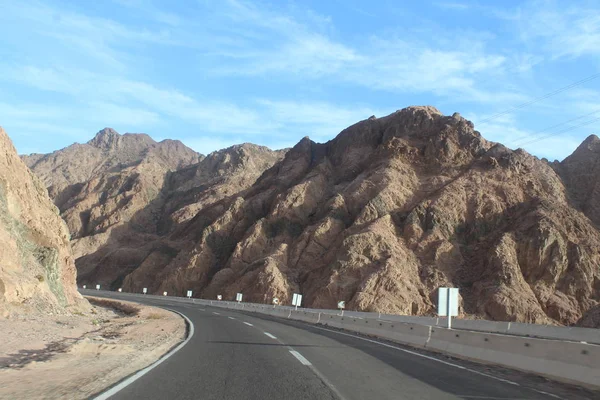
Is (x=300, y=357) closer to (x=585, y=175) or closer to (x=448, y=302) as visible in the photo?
(x=448, y=302)

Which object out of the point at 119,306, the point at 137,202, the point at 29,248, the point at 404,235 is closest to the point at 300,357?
the point at 29,248

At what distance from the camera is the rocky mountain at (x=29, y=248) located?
25281mm

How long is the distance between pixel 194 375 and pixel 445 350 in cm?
979

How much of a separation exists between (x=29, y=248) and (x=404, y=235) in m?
45.5

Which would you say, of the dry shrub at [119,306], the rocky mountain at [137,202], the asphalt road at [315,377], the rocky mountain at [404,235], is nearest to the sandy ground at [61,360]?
the asphalt road at [315,377]

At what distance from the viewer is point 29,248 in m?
31.8

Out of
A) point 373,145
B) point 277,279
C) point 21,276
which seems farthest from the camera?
point 373,145

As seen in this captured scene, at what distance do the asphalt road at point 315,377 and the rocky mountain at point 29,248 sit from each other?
1387 centimetres

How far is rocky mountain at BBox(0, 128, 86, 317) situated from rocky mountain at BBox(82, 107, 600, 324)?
2835 cm

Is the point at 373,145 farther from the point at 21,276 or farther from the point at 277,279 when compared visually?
the point at 21,276

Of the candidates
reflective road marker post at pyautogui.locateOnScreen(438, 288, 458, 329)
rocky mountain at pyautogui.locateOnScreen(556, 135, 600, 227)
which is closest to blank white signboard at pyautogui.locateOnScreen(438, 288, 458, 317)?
reflective road marker post at pyautogui.locateOnScreen(438, 288, 458, 329)

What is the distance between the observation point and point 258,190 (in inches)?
3583

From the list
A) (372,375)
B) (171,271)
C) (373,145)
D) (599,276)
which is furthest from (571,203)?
(372,375)

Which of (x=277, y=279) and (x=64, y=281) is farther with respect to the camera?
(x=277, y=279)
